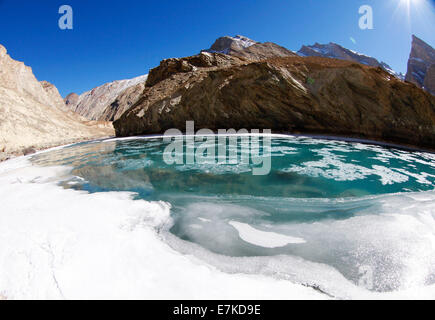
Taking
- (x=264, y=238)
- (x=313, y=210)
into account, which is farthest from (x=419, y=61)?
(x=264, y=238)

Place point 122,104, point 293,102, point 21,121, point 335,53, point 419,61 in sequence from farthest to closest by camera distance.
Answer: point 335,53 → point 419,61 → point 122,104 → point 21,121 → point 293,102

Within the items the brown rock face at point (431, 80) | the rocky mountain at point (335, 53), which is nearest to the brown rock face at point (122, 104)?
the rocky mountain at point (335, 53)

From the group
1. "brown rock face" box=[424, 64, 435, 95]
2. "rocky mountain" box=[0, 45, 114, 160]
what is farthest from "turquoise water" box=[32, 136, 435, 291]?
"brown rock face" box=[424, 64, 435, 95]

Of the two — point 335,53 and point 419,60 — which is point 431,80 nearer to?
point 419,60

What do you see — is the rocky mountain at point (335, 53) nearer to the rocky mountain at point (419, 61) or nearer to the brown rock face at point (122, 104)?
the rocky mountain at point (419, 61)

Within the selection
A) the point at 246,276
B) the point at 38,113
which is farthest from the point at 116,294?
the point at 38,113
